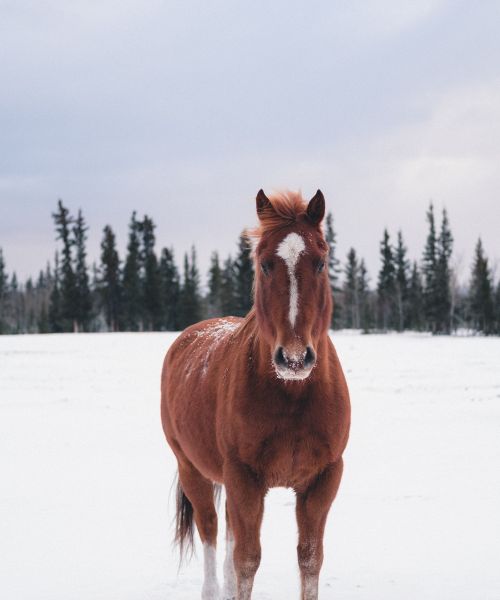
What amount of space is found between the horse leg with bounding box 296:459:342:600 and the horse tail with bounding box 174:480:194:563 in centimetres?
154

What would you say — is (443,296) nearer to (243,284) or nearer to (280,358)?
(243,284)

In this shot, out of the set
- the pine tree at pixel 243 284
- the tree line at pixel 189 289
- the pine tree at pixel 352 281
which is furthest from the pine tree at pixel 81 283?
the pine tree at pixel 352 281

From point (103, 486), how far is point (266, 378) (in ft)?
15.5

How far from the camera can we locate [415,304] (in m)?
61.2

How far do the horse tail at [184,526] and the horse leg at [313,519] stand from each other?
5.07ft

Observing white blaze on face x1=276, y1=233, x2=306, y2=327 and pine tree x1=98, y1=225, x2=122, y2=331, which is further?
pine tree x1=98, y1=225, x2=122, y2=331

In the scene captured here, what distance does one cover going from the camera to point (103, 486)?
6.86 metres

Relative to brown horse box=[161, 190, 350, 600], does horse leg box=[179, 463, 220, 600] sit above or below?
below

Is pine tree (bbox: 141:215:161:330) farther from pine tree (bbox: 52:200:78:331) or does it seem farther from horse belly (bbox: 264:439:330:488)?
horse belly (bbox: 264:439:330:488)

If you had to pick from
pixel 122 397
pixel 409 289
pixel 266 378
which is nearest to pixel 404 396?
pixel 122 397

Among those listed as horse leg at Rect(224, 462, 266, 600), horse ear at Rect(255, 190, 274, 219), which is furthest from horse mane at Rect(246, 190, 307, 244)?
horse leg at Rect(224, 462, 266, 600)

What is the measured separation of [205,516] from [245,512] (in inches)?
48.9

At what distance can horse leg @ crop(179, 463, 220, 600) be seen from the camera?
155 inches

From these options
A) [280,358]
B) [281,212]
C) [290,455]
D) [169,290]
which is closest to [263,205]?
[281,212]
